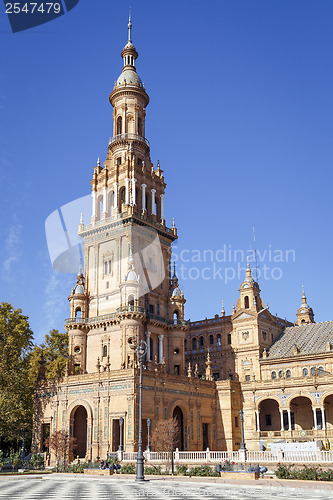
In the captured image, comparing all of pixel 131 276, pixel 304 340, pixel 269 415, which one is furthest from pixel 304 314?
pixel 131 276

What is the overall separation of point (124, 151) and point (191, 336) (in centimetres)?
2743

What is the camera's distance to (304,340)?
7444cm

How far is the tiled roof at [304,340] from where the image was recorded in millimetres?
71625

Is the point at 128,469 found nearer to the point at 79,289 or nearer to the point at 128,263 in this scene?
the point at 128,263

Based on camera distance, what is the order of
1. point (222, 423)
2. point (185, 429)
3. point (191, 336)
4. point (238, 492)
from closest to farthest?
point (238, 492) → point (185, 429) → point (222, 423) → point (191, 336)

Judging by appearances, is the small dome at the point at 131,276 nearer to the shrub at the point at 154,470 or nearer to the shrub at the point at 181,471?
the shrub at the point at 154,470

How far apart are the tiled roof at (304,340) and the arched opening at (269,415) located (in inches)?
231

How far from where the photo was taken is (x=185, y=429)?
63.6 meters

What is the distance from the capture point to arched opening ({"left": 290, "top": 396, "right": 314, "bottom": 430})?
222 ft

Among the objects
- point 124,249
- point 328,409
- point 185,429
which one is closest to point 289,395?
point 328,409

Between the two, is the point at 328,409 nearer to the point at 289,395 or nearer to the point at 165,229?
the point at 289,395

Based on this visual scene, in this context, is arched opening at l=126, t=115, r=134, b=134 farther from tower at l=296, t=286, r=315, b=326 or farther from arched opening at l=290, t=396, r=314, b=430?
tower at l=296, t=286, r=315, b=326

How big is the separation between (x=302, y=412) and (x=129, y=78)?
162 feet

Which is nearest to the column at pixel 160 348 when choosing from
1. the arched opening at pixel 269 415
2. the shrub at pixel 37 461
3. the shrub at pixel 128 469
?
the arched opening at pixel 269 415
